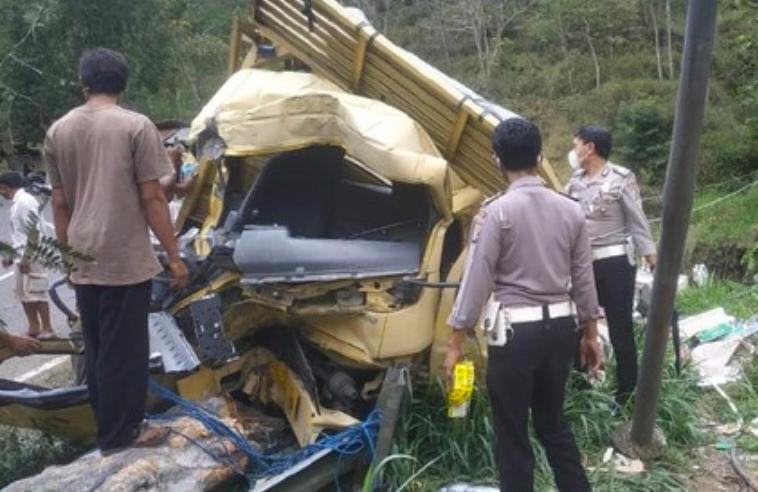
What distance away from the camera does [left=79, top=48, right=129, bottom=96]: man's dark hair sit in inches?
157

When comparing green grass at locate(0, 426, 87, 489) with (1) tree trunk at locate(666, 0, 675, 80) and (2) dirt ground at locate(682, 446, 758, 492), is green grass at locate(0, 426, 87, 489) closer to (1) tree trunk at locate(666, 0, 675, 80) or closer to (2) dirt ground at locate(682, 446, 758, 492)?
(2) dirt ground at locate(682, 446, 758, 492)

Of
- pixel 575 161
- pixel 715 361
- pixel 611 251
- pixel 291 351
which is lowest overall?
pixel 715 361

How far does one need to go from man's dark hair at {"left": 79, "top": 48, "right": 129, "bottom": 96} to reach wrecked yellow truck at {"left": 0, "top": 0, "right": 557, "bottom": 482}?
2.74 feet

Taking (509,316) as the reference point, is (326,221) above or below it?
above

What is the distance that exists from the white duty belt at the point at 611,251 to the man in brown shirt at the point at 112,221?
240 cm

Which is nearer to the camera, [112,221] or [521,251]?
[521,251]

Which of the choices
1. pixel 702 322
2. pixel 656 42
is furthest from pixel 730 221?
pixel 656 42

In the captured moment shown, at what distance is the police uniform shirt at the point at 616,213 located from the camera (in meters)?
5.32

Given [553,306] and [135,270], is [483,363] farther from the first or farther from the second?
[135,270]

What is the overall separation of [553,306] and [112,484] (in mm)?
1895

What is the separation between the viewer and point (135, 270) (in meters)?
4.07

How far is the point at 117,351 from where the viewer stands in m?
4.09

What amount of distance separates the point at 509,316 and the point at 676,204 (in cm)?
117

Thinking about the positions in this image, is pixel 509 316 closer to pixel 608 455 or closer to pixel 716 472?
pixel 608 455
